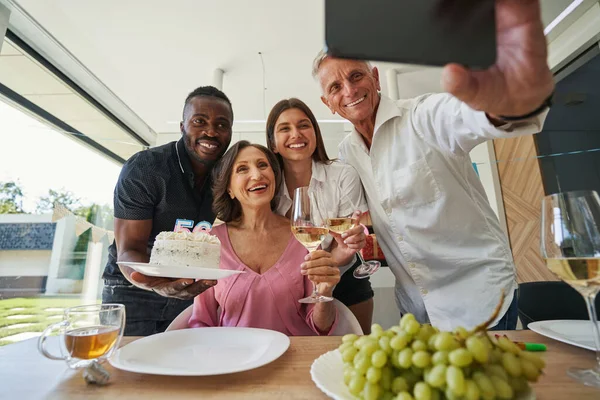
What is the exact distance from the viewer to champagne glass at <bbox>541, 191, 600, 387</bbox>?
609mm

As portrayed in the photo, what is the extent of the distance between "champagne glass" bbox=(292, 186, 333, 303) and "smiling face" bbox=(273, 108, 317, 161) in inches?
22.9

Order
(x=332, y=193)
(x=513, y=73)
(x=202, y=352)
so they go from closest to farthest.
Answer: (x=513, y=73) < (x=202, y=352) < (x=332, y=193)

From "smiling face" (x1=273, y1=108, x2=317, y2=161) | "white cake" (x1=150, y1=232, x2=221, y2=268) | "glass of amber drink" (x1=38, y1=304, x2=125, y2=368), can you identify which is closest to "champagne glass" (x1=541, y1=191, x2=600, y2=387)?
"glass of amber drink" (x1=38, y1=304, x2=125, y2=368)

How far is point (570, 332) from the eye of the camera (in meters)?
0.86

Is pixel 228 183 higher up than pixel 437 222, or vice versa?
pixel 228 183

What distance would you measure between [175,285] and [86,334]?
51cm

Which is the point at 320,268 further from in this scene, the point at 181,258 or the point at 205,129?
the point at 205,129

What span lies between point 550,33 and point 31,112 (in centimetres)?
592

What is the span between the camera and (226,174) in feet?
5.47

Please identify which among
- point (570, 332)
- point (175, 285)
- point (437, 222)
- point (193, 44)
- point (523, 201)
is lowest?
point (570, 332)

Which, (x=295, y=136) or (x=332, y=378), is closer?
(x=332, y=378)

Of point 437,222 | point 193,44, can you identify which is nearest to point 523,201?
point 437,222

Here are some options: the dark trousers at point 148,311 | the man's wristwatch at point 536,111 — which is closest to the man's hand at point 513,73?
the man's wristwatch at point 536,111

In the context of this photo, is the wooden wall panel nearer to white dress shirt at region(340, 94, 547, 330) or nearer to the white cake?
white dress shirt at region(340, 94, 547, 330)
